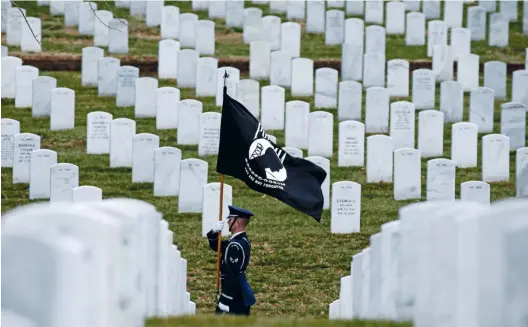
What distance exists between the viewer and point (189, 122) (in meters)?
20.2

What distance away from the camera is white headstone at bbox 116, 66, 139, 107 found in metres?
22.1

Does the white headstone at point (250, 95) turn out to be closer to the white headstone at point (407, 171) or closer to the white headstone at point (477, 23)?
the white headstone at point (407, 171)

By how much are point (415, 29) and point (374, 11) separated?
1.50 m

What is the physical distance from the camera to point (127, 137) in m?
19.2

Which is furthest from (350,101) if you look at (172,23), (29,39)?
(29,39)

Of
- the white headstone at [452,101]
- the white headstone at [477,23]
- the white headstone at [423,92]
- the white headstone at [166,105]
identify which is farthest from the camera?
the white headstone at [477,23]

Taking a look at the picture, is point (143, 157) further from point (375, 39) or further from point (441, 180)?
point (375, 39)

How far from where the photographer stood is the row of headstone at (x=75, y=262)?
6984mm

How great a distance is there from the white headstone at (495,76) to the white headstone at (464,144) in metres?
3.97

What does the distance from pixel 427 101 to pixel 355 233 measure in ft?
20.4

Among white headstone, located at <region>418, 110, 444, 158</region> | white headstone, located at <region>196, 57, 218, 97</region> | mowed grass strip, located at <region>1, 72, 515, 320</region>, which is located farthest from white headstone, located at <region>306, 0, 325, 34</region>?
white headstone, located at <region>418, 110, 444, 158</region>

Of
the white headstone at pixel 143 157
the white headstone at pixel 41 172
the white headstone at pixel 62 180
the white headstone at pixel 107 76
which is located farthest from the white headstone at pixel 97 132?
the white headstone at pixel 107 76

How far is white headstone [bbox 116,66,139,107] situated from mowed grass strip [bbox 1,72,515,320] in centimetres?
23

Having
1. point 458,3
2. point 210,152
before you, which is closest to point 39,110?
point 210,152
